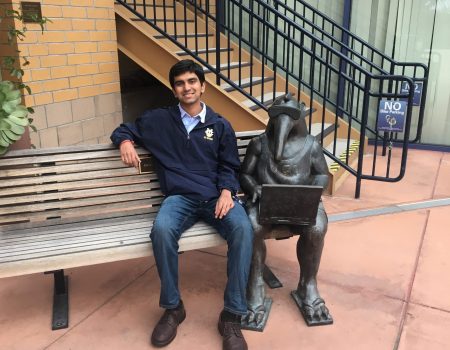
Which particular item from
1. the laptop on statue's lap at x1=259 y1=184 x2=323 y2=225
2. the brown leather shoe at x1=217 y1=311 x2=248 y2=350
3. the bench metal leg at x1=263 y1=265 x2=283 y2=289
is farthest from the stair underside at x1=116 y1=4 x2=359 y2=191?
the brown leather shoe at x1=217 y1=311 x2=248 y2=350

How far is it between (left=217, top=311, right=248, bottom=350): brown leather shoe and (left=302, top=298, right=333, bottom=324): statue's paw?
1.36ft

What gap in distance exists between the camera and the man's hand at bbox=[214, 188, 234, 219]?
256cm

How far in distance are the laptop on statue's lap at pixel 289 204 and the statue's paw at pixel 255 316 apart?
505mm

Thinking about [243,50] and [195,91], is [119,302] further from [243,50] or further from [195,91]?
[243,50]

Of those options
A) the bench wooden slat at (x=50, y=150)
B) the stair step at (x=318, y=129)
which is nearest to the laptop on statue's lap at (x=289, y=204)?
the bench wooden slat at (x=50, y=150)

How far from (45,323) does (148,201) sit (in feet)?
3.02

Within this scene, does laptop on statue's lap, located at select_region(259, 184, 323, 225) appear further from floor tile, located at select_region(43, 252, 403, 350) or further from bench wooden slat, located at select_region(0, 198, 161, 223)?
bench wooden slat, located at select_region(0, 198, 161, 223)

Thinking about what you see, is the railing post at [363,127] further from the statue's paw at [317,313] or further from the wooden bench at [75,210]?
the wooden bench at [75,210]

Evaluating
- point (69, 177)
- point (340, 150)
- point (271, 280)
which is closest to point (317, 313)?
point (271, 280)

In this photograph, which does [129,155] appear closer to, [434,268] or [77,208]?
[77,208]

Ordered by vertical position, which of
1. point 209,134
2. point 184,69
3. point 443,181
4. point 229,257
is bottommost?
point 443,181

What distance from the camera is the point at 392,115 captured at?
14.4 ft

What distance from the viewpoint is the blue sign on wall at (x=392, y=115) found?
4348mm

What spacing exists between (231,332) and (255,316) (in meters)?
0.23
